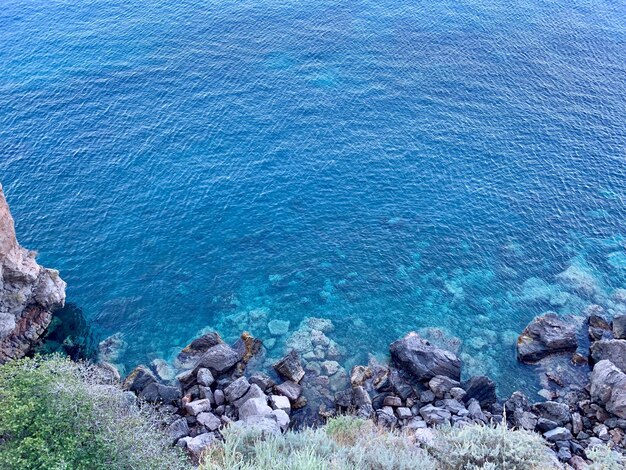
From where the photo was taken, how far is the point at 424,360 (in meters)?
58.7

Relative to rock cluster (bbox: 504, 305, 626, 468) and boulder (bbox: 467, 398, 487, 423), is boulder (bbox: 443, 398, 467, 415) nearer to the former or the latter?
boulder (bbox: 467, 398, 487, 423)

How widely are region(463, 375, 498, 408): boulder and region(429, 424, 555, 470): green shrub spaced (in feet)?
61.3

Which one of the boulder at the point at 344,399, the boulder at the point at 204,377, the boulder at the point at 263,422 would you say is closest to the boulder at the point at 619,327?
the boulder at the point at 344,399

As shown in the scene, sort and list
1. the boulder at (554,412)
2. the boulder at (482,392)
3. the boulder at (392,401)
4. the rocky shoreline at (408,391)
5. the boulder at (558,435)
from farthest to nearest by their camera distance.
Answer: the boulder at (482,392), the boulder at (392,401), the boulder at (554,412), the rocky shoreline at (408,391), the boulder at (558,435)

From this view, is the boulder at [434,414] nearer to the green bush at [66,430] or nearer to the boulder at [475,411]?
the boulder at [475,411]

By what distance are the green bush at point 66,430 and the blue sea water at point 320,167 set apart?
20.2 meters

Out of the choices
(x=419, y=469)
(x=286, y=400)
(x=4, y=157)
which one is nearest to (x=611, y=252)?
(x=286, y=400)

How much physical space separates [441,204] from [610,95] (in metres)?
42.2

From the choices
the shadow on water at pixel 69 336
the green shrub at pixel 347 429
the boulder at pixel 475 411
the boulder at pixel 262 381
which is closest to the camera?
the green shrub at pixel 347 429

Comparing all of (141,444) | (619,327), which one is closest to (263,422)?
(141,444)

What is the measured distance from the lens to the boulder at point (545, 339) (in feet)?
200

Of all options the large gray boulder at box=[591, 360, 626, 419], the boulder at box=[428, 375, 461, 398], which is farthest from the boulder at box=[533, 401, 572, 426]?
the boulder at box=[428, 375, 461, 398]

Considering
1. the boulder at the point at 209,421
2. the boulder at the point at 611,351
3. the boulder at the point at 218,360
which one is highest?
the boulder at the point at 611,351

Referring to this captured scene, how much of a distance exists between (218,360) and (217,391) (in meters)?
3.34
